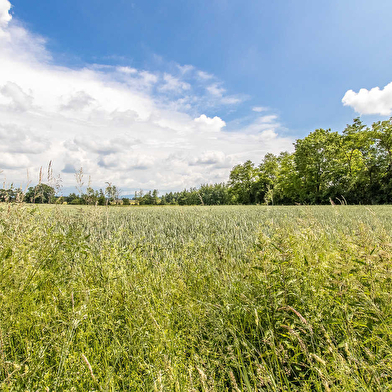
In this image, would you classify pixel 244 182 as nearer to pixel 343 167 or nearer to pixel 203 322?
pixel 343 167

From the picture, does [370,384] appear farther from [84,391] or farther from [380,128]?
[380,128]

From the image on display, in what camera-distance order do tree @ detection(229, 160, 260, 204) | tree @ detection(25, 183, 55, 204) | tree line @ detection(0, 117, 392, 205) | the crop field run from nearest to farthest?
the crop field → tree @ detection(25, 183, 55, 204) → tree line @ detection(0, 117, 392, 205) → tree @ detection(229, 160, 260, 204)

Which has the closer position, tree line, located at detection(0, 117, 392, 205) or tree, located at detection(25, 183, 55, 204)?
tree, located at detection(25, 183, 55, 204)

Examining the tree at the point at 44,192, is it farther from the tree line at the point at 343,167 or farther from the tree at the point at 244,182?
the tree at the point at 244,182

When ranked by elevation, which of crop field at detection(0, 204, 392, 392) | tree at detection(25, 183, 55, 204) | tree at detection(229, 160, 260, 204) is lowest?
crop field at detection(0, 204, 392, 392)

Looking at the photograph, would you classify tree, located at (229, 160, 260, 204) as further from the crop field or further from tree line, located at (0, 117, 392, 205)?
the crop field

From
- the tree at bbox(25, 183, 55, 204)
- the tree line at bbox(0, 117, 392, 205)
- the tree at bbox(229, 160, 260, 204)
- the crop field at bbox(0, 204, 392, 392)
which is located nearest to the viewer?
the crop field at bbox(0, 204, 392, 392)

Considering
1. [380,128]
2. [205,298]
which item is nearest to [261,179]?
[380,128]

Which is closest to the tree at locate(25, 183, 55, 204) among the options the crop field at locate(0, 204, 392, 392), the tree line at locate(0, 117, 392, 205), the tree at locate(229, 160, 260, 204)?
the crop field at locate(0, 204, 392, 392)

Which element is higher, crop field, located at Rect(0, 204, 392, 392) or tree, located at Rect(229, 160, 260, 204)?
tree, located at Rect(229, 160, 260, 204)

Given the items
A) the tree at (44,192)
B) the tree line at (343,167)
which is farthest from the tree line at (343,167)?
the tree at (44,192)

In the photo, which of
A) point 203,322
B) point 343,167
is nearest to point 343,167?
point 343,167

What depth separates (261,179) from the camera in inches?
2398

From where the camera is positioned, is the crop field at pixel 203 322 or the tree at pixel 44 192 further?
the tree at pixel 44 192
